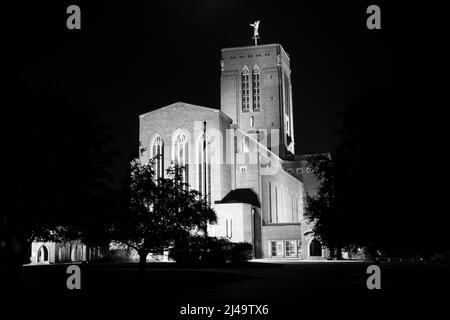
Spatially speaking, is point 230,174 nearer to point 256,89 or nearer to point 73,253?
point 73,253

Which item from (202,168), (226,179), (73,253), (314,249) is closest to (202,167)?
(202,168)

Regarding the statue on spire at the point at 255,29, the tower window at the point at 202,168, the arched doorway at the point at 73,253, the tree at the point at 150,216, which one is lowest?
the arched doorway at the point at 73,253

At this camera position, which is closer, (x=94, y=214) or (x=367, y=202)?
(x=367, y=202)

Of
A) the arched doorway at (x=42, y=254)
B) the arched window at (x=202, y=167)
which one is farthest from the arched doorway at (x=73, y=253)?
the arched window at (x=202, y=167)

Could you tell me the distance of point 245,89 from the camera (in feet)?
319

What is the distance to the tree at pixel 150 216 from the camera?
27.0m

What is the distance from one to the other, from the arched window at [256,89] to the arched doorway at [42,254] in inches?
1805

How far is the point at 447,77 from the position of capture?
15.2 metres

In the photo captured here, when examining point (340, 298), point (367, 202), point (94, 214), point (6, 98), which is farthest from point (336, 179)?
point (6, 98)

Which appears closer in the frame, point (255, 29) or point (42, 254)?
point (42, 254)

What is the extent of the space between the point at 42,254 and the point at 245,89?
157 ft

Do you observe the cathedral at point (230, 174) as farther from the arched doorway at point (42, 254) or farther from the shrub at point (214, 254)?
the arched doorway at point (42, 254)

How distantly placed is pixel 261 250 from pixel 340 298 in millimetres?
52964
